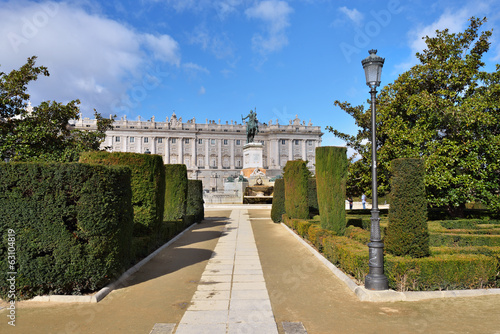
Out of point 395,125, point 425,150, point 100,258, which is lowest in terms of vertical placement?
point 100,258

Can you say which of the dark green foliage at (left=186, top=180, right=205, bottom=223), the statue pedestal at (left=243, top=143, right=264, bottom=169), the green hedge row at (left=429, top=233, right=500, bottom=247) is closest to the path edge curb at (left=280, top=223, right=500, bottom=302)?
the green hedge row at (left=429, top=233, right=500, bottom=247)

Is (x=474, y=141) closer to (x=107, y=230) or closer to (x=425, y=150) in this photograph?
(x=425, y=150)

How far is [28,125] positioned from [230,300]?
12666 mm

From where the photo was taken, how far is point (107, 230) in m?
6.73

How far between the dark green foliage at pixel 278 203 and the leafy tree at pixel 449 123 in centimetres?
505

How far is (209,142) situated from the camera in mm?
105312

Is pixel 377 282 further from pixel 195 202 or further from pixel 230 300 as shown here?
pixel 195 202

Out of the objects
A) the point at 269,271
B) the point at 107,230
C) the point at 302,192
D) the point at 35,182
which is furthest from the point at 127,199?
the point at 302,192

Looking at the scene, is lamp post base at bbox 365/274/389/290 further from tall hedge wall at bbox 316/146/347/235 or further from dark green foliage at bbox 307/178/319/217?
dark green foliage at bbox 307/178/319/217

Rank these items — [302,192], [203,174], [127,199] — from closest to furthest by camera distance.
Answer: [127,199] < [302,192] < [203,174]

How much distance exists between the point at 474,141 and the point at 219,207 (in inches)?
898

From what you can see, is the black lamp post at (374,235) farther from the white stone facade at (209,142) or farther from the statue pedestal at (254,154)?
the white stone facade at (209,142)

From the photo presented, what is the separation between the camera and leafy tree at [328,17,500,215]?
14.1 metres

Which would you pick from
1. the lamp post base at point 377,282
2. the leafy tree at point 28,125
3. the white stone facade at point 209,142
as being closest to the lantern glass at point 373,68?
the lamp post base at point 377,282
